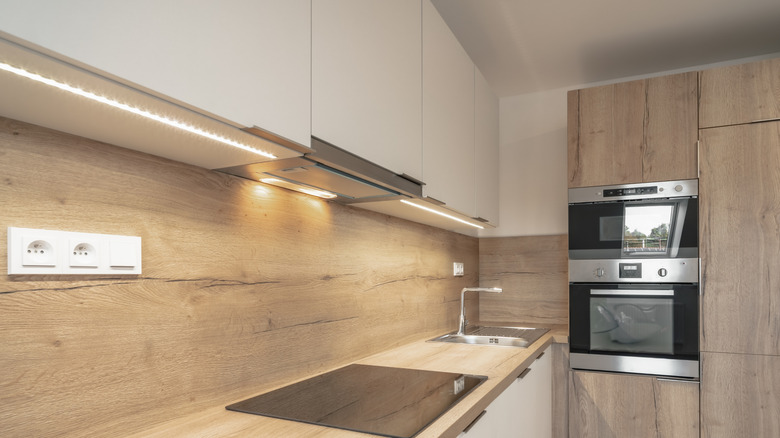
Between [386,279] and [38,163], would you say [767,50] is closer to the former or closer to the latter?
[386,279]

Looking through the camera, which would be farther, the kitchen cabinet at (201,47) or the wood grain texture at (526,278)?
the wood grain texture at (526,278)

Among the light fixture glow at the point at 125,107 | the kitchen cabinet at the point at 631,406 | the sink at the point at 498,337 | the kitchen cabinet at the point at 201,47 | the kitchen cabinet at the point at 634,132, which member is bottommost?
the kitchen cabinet at the point at 631,406

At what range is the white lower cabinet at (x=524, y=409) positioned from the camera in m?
1.53

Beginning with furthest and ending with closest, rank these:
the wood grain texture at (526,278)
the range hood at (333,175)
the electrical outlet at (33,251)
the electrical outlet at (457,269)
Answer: the wood grain texture at (526,278) < the electrical outlet at (457,269) < the range hood at (333,175) < the electrical outlet at (33,251)

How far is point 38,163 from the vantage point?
958 millimetres

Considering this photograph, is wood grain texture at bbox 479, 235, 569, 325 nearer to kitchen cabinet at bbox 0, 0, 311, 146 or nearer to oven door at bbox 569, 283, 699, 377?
oven door at bbox 569, 283, 699, 377

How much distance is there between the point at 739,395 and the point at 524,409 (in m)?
1.16

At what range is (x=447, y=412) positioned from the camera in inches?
49.8

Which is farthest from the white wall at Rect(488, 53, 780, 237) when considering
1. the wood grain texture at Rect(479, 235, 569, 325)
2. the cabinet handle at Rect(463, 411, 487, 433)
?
the cabinet handle at Rect(463, 411, 487, 433)

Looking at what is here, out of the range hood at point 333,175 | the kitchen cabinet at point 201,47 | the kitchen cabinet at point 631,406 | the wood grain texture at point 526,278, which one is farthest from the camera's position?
the wood grain texture at point 526,278

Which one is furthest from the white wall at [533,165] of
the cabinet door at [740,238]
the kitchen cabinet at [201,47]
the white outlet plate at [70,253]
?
the white outlet plate at [70,253]

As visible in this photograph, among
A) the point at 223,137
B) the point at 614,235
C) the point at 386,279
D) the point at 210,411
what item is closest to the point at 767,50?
the point at 614,235

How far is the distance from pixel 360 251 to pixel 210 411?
92cm

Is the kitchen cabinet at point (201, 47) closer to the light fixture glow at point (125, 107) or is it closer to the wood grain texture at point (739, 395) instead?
the light fixture glow at point (125, 107)
